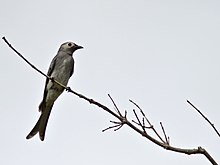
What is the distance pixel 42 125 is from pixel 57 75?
1.64 metres

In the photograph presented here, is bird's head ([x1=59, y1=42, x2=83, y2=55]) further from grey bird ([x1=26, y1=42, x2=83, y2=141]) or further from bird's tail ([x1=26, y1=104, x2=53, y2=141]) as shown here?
bird's tail ([x1=26, y1=104, x2=53, y2=141])

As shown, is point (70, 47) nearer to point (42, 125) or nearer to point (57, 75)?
point (57, 75)

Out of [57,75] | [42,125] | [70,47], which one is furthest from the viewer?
[70,47]

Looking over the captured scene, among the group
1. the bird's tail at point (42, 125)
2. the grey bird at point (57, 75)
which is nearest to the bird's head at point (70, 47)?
the grey bird at point (57, 75)

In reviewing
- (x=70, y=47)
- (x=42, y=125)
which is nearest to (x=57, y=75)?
(x=70, y=47)

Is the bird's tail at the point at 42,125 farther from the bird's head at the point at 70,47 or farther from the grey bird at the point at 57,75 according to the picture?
the bird's head at the point at 70,47

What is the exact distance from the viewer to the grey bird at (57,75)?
9.71 meters

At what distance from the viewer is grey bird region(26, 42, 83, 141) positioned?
971cm

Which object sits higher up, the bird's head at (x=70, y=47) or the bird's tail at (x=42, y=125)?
the bird's head at (x=70, y=47)

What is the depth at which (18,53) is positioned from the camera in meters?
3.39

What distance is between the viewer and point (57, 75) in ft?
33.3

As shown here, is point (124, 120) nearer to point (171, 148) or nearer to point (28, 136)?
point (171, 148)

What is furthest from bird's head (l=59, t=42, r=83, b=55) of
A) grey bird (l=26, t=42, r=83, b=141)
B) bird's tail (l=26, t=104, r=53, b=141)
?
bird's tail (l=26, t=104, r=53, b=141)

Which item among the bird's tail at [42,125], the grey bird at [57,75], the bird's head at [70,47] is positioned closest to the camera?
the bird's tail at [42,125]
